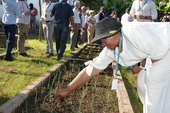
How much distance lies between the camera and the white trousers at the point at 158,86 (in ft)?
5.12

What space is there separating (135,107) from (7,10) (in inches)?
→ 152

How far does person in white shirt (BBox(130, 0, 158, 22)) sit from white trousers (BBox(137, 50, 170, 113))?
8.82ft

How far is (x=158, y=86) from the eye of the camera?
157 centimetres

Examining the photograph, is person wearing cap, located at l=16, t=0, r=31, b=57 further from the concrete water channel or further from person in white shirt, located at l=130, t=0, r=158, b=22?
person in white shirt, located at l=130, t=0, r=158, b=22

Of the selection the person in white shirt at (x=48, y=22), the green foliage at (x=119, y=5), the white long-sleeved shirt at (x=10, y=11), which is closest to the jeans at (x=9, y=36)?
the white long-sleeved shirt at (x=10, y=11)

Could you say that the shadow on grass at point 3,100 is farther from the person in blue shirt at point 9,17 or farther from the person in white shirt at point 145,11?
the person in white shirt at point 145,11

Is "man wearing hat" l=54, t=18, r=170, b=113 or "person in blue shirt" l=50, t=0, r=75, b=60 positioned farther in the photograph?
"person in blue shirt" l=50, t=0, r=75, b=60

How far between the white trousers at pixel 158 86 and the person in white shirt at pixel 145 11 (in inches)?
106

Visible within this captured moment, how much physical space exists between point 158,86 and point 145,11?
2.87 meters

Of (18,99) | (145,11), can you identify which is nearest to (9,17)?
(18,99)

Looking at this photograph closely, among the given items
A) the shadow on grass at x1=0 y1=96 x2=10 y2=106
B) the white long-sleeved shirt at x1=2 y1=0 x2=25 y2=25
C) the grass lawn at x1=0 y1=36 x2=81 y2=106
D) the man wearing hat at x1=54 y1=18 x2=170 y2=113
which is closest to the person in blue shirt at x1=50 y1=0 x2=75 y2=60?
the grass lawn at x1=0 y1=36 x2=81 y2=106

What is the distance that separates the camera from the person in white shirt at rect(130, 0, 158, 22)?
3.93m

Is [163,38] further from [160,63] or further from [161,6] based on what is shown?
[161,6]

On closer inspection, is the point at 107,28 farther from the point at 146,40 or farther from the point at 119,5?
the point at 119,5
